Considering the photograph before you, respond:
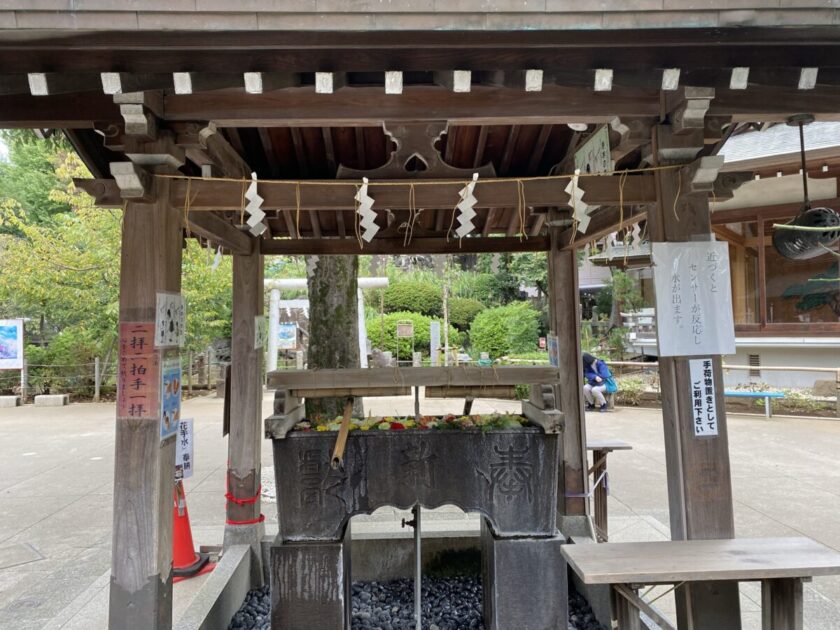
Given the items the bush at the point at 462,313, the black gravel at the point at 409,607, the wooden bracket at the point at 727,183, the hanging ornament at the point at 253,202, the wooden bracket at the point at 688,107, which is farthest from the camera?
the bush at the point at 462,313

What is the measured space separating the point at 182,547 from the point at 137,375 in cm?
242

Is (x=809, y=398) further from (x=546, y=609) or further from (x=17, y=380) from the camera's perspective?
(x=17, y=380)

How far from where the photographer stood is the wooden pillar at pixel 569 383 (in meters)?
4.47

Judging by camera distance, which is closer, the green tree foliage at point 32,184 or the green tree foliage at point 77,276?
the green tree foliage at point 77,276

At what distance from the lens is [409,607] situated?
3844 mm

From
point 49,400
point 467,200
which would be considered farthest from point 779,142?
point 49,400

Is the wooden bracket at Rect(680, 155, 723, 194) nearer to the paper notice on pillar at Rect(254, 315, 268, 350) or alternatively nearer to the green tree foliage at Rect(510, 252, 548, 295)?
the paper notice on pillar at Rect(254, 315, 268, 350)

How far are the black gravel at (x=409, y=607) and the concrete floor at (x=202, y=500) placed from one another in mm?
547

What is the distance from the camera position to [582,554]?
2.54 m

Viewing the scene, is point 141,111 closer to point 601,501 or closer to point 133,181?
point 133,181

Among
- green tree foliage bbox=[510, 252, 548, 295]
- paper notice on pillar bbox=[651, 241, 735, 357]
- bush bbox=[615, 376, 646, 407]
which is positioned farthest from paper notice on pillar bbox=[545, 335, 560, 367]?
green tree foliage bbox=[510, 252, 548, 295]

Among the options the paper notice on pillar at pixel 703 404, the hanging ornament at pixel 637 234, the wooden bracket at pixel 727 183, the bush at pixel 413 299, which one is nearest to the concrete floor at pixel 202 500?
the paper notice on pillar at pixel 703 404

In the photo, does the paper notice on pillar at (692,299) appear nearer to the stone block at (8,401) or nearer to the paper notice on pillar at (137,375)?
the paper notice on pillar at (137,375)

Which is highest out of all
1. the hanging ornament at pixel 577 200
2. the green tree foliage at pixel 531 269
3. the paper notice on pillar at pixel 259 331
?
the green tree foliage at pixel 531 269
